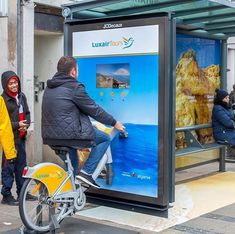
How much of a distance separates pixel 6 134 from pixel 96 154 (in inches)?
50.8

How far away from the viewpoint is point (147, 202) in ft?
19.9

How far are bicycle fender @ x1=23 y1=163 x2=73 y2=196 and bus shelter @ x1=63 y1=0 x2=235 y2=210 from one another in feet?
3.71

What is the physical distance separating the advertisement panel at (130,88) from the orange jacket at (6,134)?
3.65 ft

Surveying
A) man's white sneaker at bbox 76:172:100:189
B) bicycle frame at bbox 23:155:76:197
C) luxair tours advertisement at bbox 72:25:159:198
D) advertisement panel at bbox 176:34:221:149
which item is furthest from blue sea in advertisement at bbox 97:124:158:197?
advertisement panel at bbox 176:34:221:149

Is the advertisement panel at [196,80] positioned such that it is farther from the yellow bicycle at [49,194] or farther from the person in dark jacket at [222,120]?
the yellow bicycle at [49,194]

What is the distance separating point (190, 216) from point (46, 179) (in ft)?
6.61

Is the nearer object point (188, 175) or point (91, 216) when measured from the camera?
point (91, 216)

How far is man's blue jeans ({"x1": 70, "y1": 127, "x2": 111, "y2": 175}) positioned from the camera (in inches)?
219

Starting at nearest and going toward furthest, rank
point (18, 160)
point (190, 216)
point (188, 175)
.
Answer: point (190, 216)
point (18, 160)
point (188, 175)

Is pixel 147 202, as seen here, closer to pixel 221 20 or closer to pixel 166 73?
pixel 166 73

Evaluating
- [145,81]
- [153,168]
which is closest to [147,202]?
[153,168]

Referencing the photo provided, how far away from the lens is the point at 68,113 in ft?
17.1

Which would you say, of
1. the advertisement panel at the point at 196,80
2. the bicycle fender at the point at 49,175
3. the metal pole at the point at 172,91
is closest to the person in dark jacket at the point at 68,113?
the bicycle fender at the point at 49,175

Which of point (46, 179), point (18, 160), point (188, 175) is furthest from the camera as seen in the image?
point (188, 175)
